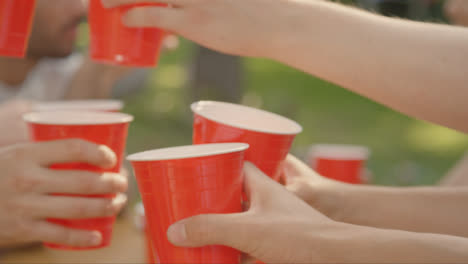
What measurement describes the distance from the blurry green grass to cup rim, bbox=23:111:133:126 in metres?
1.68

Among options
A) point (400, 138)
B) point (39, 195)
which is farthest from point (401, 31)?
point (400, 138)

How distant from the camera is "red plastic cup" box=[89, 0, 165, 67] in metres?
1.13

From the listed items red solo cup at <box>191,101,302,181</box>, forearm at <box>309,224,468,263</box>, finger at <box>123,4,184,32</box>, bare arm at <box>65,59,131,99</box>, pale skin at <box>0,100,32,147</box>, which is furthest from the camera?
bare arm at <box>65,59,131,99</box>

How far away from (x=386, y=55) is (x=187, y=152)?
41cm

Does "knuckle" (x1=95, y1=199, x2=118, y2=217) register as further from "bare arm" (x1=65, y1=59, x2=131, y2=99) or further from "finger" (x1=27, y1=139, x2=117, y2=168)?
"bare arm" (x1=65, y1=59, x2=131, y2=99)

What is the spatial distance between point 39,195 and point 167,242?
0.37 meters

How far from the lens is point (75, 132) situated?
109 cm

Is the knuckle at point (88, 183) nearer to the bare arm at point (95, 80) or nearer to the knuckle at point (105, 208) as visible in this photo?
the knuckle at point (105, 208)

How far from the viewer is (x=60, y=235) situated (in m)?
1.12

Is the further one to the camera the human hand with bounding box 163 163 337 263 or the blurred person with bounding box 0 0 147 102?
the blurred person with bounding box 0 0 147 102

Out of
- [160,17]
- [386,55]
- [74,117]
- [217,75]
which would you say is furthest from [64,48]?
[217,75]

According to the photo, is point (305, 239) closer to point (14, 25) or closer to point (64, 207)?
point (64, 207)

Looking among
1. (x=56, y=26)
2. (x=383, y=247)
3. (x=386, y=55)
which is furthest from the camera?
(x=56, y=26)

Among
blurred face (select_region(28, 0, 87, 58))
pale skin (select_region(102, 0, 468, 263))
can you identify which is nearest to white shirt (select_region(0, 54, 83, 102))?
blurred face (select_region(28, 0, 87, 58))
